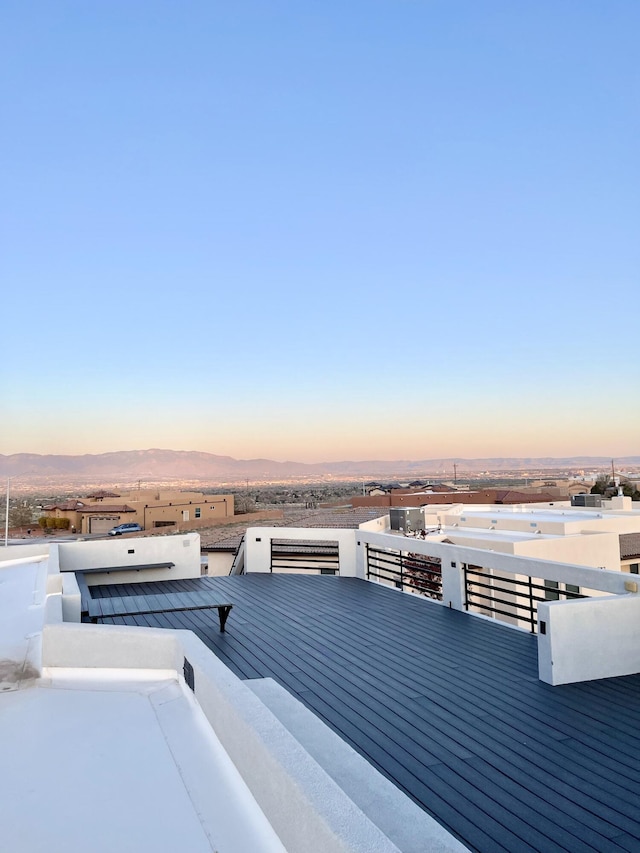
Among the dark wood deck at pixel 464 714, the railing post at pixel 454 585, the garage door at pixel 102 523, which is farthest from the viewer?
the garage door at pixel 102 523

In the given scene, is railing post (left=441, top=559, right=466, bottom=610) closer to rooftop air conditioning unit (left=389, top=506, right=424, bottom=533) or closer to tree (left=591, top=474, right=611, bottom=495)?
rooftop air conditioning unit (left=389, top=506, right=424, bottom=533)

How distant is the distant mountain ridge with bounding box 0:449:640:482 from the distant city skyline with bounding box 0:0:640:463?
23921 mm

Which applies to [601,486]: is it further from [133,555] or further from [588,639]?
[588,639]

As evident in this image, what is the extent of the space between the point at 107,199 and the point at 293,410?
22108mm

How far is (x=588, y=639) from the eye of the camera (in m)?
4.55

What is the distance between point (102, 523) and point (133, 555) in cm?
3830

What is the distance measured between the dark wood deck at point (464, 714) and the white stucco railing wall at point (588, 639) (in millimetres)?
108

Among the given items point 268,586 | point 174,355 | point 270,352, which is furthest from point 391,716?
point 174,355

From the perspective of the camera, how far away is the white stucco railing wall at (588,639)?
439 cm

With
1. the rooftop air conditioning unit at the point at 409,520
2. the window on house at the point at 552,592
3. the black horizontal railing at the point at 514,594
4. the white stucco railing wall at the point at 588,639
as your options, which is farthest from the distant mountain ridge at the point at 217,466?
the white stucco railing wall at the point at 588,639

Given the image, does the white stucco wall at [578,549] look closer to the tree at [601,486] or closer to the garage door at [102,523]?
the garage door at [102,523]

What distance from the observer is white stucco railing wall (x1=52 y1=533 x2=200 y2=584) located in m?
9.62

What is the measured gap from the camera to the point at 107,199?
17781 millimetres

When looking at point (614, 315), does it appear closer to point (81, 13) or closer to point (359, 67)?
point (359, 67)
